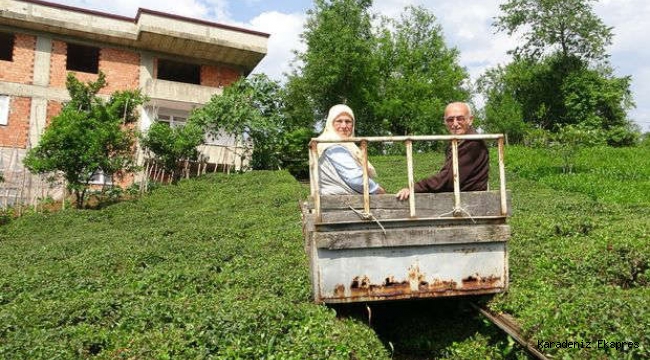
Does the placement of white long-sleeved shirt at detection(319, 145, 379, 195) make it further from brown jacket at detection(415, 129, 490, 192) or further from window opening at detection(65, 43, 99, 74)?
window opening at detection(65, 43, 99, 74)

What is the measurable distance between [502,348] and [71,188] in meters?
18.5

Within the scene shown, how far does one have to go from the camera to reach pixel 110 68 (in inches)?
1104

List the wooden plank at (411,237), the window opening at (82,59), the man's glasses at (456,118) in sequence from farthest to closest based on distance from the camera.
Result: the window opening at (82,59), the man's glasses at (456,118), the wooden plank at (411,237)

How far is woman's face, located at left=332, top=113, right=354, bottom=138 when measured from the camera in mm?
6828

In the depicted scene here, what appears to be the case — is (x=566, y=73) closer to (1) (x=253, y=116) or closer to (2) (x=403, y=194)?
(1) (x=253, y=116)

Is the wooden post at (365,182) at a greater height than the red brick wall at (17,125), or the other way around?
the red brick wall at (17,125)

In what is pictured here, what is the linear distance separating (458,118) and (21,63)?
2502cm

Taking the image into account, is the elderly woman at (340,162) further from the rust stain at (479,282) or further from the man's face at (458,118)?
the rust stain at (479,282)

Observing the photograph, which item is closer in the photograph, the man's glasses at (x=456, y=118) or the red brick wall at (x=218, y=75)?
the man's glasses at (x=456, y=118)

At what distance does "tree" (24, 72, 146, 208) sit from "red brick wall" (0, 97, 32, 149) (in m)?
4.62

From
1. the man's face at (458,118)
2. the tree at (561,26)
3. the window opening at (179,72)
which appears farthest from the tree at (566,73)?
the man's face at (458,118)

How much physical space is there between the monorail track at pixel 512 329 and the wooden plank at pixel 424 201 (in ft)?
4.08

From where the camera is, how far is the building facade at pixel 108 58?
85.4 feet

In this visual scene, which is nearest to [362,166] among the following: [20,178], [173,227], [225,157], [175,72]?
[173,227]
